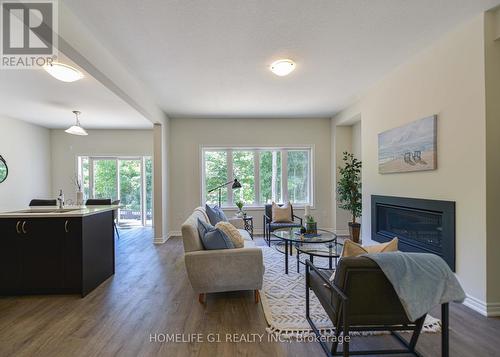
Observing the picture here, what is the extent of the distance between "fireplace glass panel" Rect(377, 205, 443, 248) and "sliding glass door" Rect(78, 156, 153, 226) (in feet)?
18.7

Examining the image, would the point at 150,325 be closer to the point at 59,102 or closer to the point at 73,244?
the point at 73,244

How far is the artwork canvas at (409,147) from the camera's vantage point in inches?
111

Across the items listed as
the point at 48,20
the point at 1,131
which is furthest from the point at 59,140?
the point at 48,20

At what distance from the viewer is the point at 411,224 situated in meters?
3.26

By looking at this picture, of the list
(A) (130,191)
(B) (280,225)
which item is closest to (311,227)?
(B) (280,225)

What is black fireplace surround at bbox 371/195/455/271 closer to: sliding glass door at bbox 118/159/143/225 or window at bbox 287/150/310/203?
window at bbox 287/150/310/203

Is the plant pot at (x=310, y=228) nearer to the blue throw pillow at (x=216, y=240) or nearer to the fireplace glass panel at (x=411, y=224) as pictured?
the fireplace glass panel at (x=411, y=224)

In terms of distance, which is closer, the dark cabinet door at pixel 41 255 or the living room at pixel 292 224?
the living room at pixel 292 224

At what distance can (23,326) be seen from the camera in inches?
86.5

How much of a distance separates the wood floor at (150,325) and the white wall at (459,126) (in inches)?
25.3

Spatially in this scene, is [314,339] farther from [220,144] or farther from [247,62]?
[220,144]

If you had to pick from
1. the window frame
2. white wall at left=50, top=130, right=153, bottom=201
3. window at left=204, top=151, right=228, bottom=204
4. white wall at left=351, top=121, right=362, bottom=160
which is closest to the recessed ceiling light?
the window frame

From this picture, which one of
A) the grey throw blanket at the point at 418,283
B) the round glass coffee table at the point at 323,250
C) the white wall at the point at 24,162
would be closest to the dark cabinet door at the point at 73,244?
the round glass coffee table at the point at 323,250

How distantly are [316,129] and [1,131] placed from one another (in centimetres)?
694
